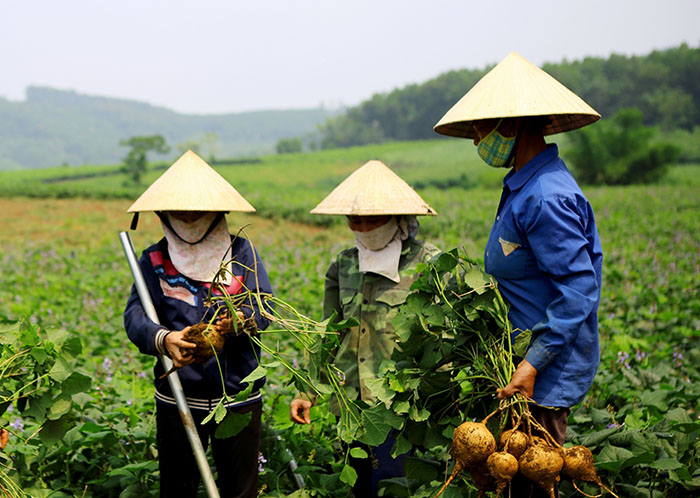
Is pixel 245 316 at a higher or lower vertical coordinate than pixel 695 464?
higher

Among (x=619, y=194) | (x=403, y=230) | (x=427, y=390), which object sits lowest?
(x=619, y=194)

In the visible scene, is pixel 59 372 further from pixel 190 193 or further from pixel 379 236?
pixel 379 236

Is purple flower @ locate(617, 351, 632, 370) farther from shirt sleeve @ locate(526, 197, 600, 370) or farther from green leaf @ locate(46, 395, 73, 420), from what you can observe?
green leaf @ locate(46, 395, 73, 420)

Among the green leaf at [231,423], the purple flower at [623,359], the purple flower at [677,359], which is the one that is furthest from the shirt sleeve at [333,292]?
the purple flower at [677,359]

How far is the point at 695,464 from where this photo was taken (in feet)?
9.18

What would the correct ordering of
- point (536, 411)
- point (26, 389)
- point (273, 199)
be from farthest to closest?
point (273, 199) → point (26, 389) → point (536, 411)

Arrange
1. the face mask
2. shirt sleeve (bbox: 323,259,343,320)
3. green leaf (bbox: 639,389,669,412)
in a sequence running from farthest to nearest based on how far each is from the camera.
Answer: green leaf (bbox: 639,389,669,412) < shirt sleeve (bbox: 323,259,343,320) < the face mask

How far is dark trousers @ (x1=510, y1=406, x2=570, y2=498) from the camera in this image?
77.3 inches

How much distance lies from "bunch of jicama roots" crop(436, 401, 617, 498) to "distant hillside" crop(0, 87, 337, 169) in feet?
391

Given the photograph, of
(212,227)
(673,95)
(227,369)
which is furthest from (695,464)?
(673,95)

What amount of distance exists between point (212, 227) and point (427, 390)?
1.09 metres

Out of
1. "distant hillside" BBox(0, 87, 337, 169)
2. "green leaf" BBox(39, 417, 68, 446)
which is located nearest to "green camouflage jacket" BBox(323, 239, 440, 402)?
"green leaf" BBox(39, 417, 68, 446)

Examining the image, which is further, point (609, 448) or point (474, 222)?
point (474, 222)

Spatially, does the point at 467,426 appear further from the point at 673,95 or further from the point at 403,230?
the point at 673,95
